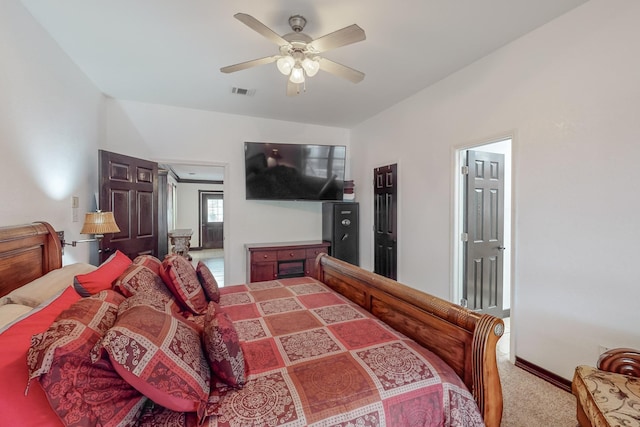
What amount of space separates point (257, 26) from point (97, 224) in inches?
83.8

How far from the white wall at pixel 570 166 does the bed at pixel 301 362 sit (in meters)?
1.26

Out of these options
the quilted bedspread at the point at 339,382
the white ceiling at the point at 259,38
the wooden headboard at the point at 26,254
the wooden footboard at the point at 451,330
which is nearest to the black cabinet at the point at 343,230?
the white ceiling at the point at 259,38

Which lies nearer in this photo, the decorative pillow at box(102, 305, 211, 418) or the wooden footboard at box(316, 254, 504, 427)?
the decorative pillow at box(102, 305, 211, 418)

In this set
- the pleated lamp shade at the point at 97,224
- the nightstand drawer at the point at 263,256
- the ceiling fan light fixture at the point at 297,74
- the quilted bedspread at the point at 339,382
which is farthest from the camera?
the nightstand drawer at the point at 263,256

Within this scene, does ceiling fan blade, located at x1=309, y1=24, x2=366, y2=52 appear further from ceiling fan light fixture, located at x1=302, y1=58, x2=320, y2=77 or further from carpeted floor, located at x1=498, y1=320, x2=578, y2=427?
carpeted floor, located at x1=498, y1=320, x2=578, y2=427

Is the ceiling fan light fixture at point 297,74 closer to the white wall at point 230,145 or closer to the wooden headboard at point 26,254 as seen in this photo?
the wooden headboard at point 26,254

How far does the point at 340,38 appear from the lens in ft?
5.67

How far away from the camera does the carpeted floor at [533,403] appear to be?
1.79 meters

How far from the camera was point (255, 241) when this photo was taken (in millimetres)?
4418

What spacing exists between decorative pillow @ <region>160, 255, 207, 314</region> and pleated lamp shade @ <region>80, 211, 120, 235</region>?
103cm

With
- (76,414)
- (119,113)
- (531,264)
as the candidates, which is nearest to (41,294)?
(76,414)

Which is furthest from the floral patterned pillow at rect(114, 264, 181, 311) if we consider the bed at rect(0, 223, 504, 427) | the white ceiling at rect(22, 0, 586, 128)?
the white ceiling at rect(22, 0, 586, 128)

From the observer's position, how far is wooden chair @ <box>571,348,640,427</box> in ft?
4.06

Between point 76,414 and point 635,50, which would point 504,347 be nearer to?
point 635,50
